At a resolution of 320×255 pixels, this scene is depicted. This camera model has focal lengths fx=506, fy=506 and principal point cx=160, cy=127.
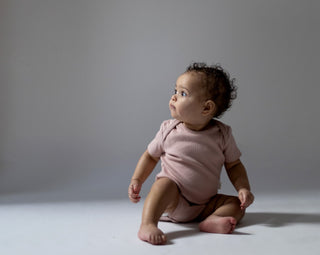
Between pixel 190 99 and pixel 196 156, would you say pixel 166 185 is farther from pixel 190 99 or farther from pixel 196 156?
pixel 190 99

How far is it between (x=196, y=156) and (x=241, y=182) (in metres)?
0.17

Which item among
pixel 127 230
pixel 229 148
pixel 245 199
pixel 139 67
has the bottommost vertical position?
pixel 127 230

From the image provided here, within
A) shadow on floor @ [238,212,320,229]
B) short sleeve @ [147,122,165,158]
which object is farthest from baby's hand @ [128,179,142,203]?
shadow on floor @ [238,212,320,229]

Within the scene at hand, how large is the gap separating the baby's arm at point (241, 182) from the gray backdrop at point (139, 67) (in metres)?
0.92

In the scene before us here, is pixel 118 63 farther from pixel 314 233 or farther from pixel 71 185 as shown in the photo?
pixel 314 233

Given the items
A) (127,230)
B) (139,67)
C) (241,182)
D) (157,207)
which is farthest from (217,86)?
(139,67)

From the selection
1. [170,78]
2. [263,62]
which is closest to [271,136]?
[263,62]

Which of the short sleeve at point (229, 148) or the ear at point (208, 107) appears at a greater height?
the ear at point (208, 107)

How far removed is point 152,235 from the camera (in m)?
1.38

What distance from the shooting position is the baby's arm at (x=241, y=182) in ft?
5.08

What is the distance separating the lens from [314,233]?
1.48 meters

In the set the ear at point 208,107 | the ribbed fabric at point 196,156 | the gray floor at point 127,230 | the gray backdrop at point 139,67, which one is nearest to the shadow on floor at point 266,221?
the gray floor at point 127,230

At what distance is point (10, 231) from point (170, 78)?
1.47 m

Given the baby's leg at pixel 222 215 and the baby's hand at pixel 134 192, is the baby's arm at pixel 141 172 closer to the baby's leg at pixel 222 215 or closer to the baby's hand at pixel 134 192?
the baby's hand at pixel 134 192
